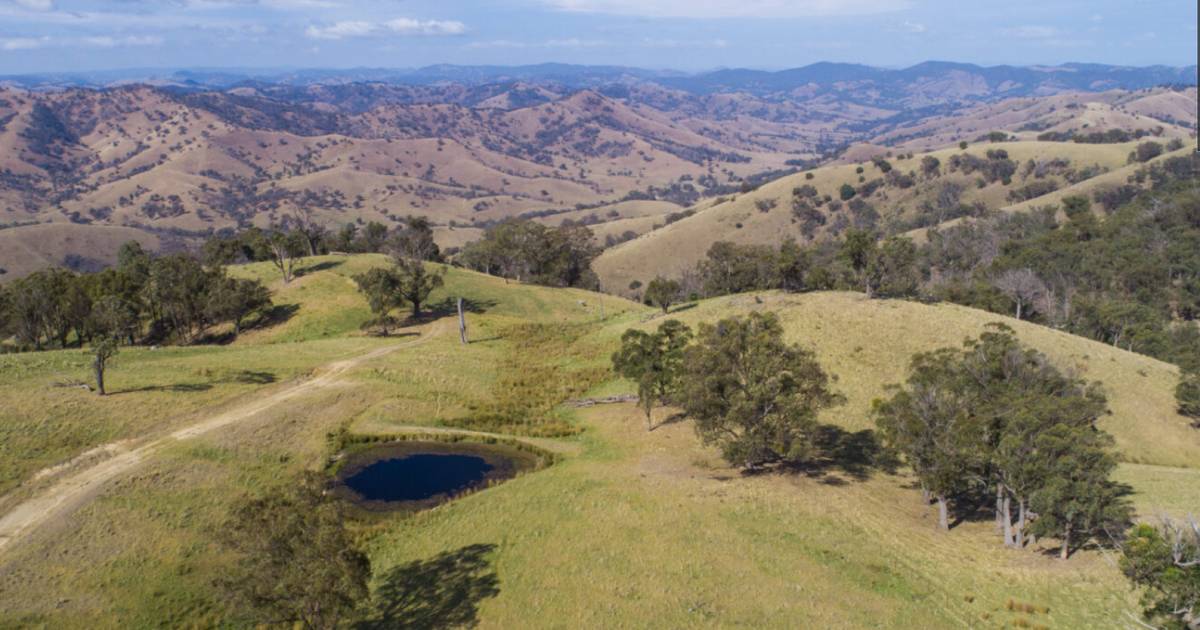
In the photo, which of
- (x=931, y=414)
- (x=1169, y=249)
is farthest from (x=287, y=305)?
(x=1169, y=249)

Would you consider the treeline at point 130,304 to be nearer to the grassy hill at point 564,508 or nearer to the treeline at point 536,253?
the grassy hill at point 564,508

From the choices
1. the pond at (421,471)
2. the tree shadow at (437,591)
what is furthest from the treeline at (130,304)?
the tree shadow at (437,591)

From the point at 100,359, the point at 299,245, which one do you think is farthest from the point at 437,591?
the point at 299,245

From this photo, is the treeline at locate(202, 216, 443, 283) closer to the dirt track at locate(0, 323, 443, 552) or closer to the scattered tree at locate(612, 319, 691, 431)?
the dirt track at locate(0, 323, 443, 552)

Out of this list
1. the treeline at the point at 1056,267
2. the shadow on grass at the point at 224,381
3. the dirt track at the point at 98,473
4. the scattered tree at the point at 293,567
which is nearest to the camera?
the scattered tree at the point at 293,567

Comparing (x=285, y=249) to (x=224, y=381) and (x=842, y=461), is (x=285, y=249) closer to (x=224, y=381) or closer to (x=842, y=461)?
(x=224, y=381)

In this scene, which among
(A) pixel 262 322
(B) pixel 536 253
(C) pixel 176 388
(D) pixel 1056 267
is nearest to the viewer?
(C) pixel 176 388

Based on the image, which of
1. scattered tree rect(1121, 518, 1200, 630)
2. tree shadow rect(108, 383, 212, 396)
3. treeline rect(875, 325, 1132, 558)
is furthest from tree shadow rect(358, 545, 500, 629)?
tree shadow rect(108, 383, 212, 396)
